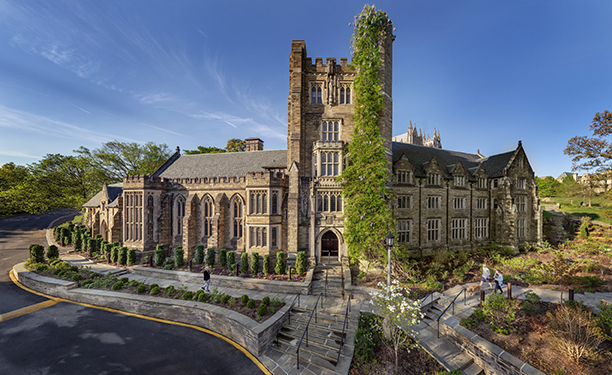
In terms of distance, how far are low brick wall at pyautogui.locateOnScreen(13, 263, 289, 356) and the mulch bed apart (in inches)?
371

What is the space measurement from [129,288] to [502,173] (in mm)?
36097

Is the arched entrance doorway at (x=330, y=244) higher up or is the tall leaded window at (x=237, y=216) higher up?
the tall leaded window at (x=237, y=216)

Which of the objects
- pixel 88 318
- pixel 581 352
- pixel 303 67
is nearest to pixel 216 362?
pixel 88 318

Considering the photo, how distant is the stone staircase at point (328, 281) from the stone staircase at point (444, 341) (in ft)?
16.0

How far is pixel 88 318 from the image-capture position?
11.4 meters

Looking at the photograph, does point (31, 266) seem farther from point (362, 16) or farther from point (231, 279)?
point (362, 16)

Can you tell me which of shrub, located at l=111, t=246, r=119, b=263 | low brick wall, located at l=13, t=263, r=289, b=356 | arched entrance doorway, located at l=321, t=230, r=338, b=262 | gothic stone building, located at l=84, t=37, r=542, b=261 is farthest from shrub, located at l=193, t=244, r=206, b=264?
arched entrance doorway, located at l=321, t=230, r=338, b=262

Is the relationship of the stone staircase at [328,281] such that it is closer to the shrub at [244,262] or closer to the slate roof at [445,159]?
the shrub at [244,262]

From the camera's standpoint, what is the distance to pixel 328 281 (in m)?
15.1

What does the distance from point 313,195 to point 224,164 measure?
12737 millimetres

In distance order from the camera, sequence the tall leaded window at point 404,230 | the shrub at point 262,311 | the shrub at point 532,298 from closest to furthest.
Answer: the shrub at point 262,311 → the shrub at point 532,298 → the tall leaded window at point 404,230

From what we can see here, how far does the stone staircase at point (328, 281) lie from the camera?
45.1 ft

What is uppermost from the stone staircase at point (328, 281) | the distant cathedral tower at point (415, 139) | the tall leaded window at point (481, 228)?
the distant cathedral tower at point (415, 139)

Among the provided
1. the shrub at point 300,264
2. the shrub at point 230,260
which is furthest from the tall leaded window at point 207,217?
the shrub at point 300,264
